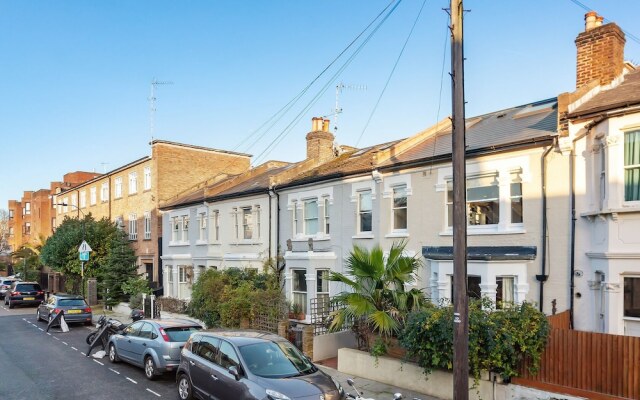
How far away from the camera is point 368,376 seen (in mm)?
12133

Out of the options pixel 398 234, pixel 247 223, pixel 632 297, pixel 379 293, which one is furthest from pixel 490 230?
pixel 247 223

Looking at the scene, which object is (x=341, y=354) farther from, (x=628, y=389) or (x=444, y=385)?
(x=628, y=389)

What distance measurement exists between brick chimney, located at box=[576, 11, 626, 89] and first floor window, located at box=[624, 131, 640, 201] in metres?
3.35

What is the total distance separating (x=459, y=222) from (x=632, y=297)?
20.6ft

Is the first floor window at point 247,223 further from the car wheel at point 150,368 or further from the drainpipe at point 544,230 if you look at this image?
the drainpipe at point 544,230

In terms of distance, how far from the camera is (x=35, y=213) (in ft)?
248

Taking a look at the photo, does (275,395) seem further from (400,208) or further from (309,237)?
(309,237)

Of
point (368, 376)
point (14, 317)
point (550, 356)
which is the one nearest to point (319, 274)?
point (368, 376)

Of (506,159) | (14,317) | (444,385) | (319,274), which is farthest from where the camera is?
(14,317)

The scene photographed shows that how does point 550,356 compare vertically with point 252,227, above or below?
below

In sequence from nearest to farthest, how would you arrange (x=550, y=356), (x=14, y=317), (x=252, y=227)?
1. (x=550, y=356)
2. (x=252, y=227)
3. (x=14, y=317)

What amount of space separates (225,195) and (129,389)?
14122 mm

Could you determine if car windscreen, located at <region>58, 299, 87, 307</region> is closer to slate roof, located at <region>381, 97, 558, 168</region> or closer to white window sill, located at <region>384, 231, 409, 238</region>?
white window sill, located at <region>384, 231, 409, 238</region>

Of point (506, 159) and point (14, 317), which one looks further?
point (14, 317)
